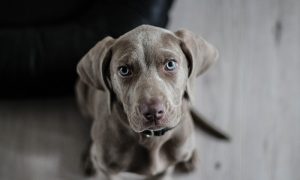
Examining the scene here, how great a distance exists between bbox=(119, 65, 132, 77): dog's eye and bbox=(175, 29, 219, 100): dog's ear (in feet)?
0.57

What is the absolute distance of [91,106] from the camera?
193 centimetres

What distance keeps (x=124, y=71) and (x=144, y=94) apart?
108mm

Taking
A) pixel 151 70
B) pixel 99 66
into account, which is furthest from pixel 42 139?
pixel 151 70

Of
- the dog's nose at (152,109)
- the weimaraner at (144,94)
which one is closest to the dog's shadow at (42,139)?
the weimaraner at (144,94)

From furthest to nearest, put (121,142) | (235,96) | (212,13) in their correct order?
1. (212,13)
2. (235,96)
3. (121,142)

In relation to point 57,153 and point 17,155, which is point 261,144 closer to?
point 57,153

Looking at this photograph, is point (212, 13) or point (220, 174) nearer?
point (220, 174)

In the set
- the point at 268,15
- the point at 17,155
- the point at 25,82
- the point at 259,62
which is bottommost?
the point at 17,155

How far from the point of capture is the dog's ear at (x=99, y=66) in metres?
1.48

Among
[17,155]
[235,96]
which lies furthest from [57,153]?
[235,96]

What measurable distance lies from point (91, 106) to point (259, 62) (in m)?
0.81

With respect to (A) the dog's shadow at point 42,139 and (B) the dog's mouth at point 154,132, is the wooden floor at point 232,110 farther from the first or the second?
(B) the dog's mouth at point 154,132

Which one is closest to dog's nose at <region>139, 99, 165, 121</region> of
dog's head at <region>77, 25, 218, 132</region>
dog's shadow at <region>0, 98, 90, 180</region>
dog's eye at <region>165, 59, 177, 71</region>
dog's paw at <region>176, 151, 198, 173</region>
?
dog's head at <region>77, 25, 218, 132</region>

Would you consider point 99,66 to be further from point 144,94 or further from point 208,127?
point 208,127
